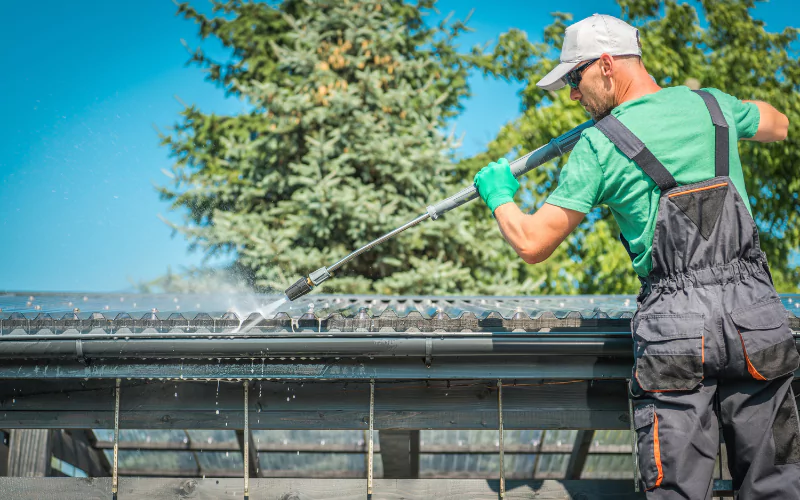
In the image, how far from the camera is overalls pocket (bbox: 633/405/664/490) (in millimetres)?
1996

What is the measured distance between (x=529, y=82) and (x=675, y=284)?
1202cm

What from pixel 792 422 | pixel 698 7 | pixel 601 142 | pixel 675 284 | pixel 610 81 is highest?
pixel 698 7

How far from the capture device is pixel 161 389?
304cm

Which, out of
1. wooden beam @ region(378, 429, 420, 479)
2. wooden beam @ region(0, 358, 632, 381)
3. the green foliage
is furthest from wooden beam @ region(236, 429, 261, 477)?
the green foliage

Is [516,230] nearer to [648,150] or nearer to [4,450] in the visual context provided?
[648,150]

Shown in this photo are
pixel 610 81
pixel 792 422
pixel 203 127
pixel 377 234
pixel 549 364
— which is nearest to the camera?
pixel 792 422

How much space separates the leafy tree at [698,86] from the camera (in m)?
11.9

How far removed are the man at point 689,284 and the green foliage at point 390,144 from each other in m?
7.58

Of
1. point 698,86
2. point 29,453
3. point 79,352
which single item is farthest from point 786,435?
point 698,86

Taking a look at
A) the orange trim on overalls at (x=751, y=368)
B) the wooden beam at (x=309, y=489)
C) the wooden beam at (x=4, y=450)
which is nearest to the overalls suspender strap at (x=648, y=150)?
the orange trim on overalls at (x=751, y=368)

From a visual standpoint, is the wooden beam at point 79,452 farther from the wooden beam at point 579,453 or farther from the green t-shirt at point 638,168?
the green t-shirt at point 638,168

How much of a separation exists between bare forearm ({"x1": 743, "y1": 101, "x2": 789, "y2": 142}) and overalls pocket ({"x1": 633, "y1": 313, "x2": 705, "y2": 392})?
2.31ft

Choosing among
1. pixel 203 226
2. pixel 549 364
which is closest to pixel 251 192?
pixel 203 226

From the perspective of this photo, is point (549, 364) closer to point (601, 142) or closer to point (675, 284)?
point (675, 284)
